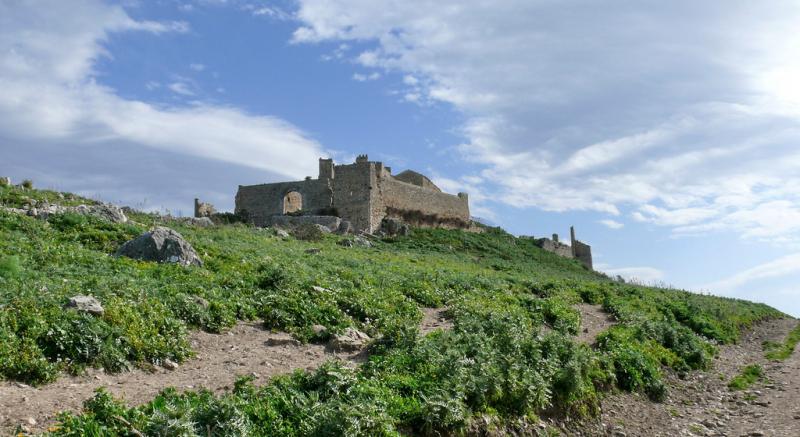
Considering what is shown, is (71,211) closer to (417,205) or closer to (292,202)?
(292,202)

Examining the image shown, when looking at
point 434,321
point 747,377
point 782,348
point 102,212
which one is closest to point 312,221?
point 102,212

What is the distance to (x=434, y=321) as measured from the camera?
1596 centimetres

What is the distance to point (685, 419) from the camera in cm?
1355

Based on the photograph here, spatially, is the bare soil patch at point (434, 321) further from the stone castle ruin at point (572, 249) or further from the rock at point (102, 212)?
the stone castle ruin at point (572, 249)

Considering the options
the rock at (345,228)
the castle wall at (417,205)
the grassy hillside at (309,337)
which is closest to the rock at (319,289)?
the grassy hillside at (309,337)

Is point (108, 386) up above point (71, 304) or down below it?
below

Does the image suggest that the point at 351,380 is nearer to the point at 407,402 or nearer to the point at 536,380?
the point at 407,402

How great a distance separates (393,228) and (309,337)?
31.5 meters

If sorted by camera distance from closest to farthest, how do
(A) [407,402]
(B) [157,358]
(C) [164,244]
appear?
(A) [407,402]
(B) [157,358]
(C) [164,244]

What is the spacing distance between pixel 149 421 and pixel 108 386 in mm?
2038

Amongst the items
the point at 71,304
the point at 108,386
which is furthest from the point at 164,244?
the point at 108,386

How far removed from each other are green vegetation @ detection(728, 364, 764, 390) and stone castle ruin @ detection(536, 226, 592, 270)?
3865 cm

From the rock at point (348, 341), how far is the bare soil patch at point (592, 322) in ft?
23.6

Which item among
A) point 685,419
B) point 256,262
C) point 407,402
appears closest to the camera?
point 407,402
